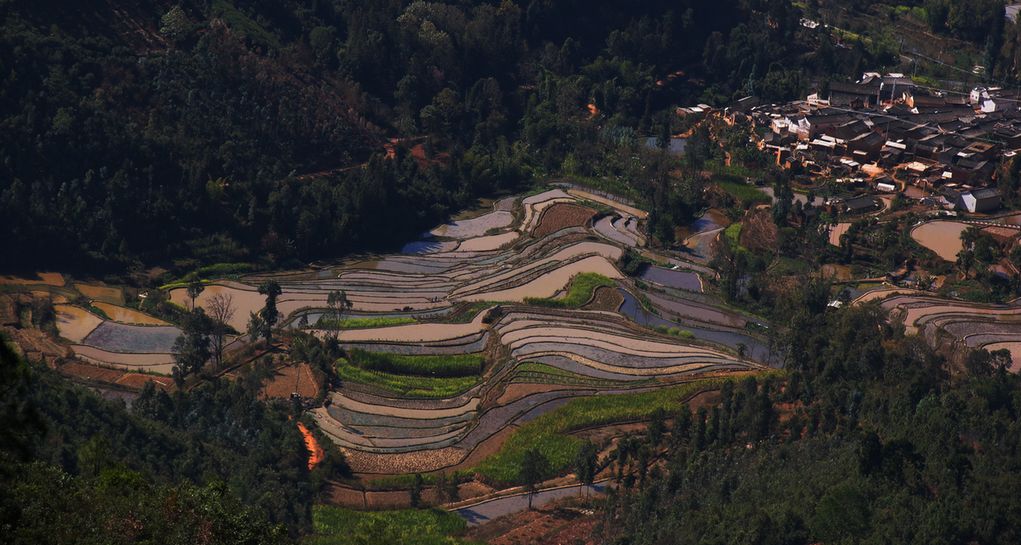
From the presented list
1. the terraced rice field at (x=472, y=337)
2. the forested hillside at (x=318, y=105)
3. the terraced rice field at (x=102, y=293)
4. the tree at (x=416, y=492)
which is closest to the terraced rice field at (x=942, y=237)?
the terraced rice field at (x=472, y=337)

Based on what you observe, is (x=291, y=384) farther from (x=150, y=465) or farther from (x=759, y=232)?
(x=759, y=232)

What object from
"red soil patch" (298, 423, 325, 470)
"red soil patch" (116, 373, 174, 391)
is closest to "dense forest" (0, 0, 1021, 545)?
"red soil patch" (298, 423, 325, 470)

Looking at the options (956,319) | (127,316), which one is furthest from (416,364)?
(956,319)

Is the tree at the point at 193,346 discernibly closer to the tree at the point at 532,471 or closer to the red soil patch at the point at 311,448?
the red soil patch at the point at 311,448

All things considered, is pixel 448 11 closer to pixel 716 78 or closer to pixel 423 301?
pixel 716 78

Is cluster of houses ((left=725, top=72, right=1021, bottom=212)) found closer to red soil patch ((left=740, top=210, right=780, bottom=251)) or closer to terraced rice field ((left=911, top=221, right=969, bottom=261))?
terraced rice field ((left=911, top=221, right=969, bottom=261))

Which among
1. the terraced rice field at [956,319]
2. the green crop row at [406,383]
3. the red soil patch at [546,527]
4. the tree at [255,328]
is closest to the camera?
the red soil patch at [546,527]

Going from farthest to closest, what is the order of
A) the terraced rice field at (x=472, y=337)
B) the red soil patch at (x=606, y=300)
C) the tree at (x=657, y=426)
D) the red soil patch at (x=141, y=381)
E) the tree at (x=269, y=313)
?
the red soil patch at (x=606, y=300) → the tree at (x=269, y=313) → the red soil patch at (x=141, y=381) → the terraced rice field at (x=472, y=337) → the tree at (x=657, y=426)
